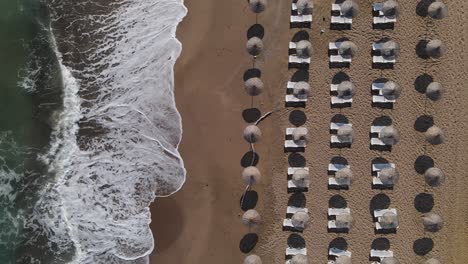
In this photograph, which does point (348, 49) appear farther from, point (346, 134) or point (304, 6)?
point (346, 134)

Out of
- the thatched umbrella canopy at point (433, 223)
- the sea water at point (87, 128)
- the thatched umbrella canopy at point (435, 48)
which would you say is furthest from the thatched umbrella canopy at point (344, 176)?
the sea water at point (87, 128)

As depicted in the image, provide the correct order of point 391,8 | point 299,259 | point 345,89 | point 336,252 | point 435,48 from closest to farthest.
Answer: point 435,48 → point 391,8 → point 345,89 → point 299,259 → point 336,252

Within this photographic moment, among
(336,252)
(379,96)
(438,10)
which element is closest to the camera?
(438,10)

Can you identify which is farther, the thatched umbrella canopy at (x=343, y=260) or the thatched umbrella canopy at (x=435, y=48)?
the thatched umbrella canopy at (x=343, y=260)

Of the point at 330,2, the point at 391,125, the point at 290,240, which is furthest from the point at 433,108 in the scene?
the point at 290,240

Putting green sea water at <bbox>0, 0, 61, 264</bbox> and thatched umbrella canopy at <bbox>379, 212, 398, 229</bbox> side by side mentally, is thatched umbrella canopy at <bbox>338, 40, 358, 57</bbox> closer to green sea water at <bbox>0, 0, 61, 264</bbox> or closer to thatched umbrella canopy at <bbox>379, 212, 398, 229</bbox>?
thatched umbrella canopy at <bbox>379, 212, 398, 229</bbox>

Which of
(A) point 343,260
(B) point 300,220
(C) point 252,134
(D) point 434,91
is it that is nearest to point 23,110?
(C) point 252,134

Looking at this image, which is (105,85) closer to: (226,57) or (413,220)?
(226,57)

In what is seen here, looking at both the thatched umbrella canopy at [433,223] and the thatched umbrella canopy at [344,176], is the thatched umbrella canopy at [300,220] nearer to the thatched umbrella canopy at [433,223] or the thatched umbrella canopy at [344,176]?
the thatched umbrella canopy at [344,176]
